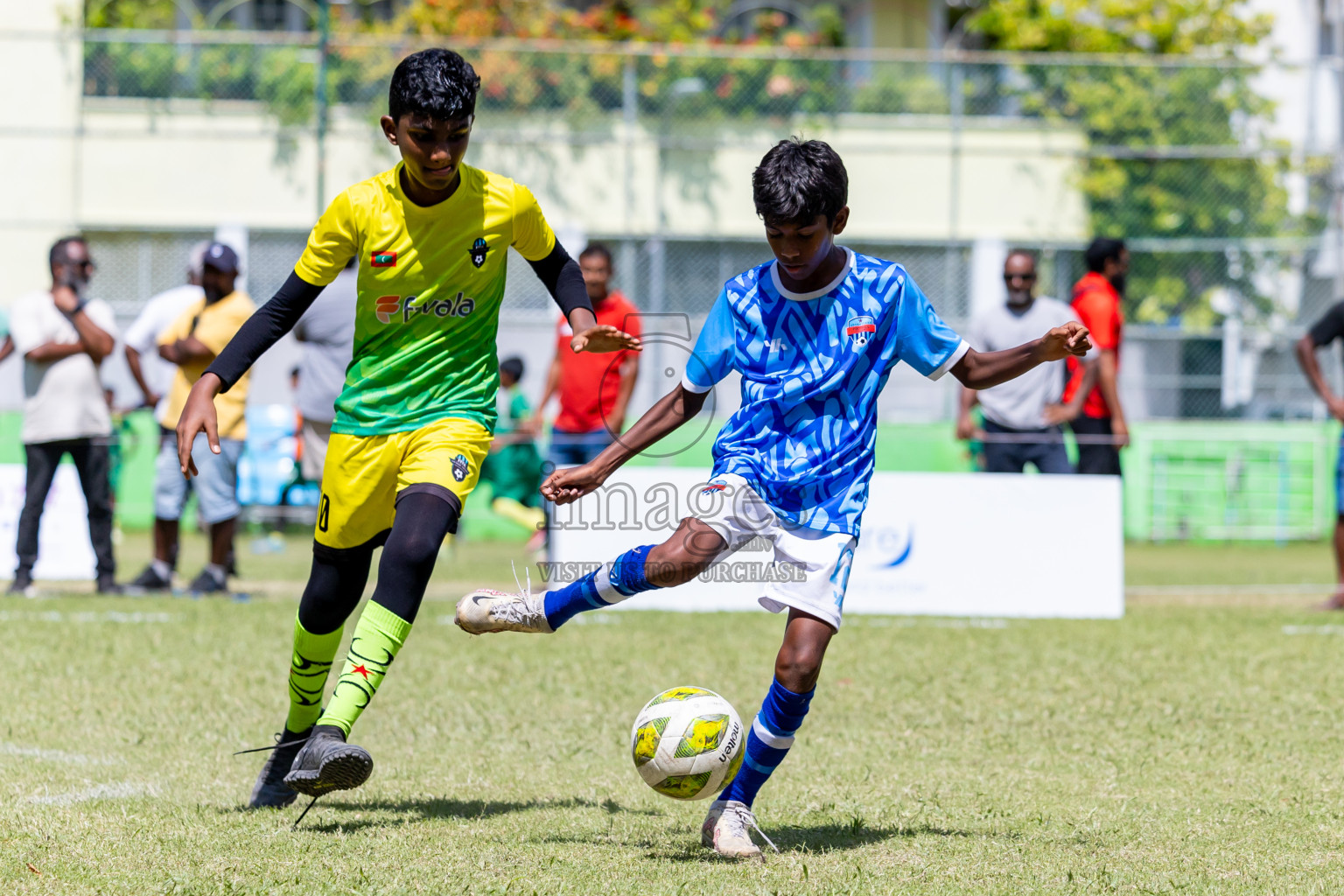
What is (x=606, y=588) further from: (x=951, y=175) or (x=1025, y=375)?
(x=951, y=175)

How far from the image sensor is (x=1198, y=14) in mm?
24297

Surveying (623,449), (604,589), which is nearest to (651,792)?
(604,589)

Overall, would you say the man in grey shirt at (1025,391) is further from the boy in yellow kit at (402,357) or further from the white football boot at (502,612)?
the white football boot at (502,612)

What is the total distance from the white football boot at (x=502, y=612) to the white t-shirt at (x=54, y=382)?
21.0 feet

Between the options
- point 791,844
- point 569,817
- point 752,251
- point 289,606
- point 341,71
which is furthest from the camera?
point 752,251

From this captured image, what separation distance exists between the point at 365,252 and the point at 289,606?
568 centimetres

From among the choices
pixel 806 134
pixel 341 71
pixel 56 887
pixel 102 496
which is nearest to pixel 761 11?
pixel 806 134

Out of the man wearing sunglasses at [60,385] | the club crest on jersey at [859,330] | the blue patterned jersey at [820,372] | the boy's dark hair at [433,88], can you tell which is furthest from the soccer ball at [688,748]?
the man wearing sunglasses at [60,385]

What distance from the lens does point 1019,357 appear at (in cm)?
432

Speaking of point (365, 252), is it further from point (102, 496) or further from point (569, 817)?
point (102, 496)

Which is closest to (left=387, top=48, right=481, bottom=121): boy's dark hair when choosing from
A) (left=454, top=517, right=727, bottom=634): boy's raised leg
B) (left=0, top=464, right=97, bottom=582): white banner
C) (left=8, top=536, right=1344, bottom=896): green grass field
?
(left=454, top=517, right=727, bottom=634): boy's raised leg

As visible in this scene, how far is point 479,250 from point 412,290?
231mm

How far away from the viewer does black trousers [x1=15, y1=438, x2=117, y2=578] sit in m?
9.94

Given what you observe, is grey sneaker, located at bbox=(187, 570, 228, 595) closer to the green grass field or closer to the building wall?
the green grass field
